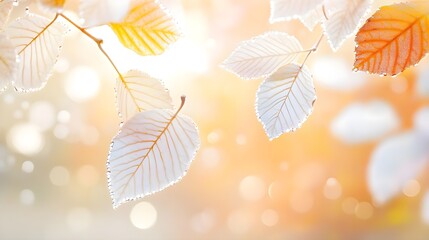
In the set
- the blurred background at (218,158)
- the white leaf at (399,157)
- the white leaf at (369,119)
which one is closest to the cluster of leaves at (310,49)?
the white leaf at (399,157)

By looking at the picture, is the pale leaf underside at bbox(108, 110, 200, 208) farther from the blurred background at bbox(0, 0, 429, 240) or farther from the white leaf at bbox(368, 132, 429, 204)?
the blurred background at bbox(0, 0, 429, 240)

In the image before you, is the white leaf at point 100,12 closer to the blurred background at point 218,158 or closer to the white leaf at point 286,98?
the white leaf at point 286,98

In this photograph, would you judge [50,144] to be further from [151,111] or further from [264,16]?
[151,111]

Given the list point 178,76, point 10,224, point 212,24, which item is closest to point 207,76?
point 178,76

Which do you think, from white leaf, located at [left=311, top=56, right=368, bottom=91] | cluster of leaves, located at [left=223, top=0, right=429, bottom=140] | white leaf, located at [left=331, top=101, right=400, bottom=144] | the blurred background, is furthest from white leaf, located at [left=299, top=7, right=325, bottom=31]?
white leaf, located at [left=331, top=101, right=400, bottom=144]

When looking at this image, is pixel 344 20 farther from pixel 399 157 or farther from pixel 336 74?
pixel 336 74

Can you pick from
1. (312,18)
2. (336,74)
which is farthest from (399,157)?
(312,18)
